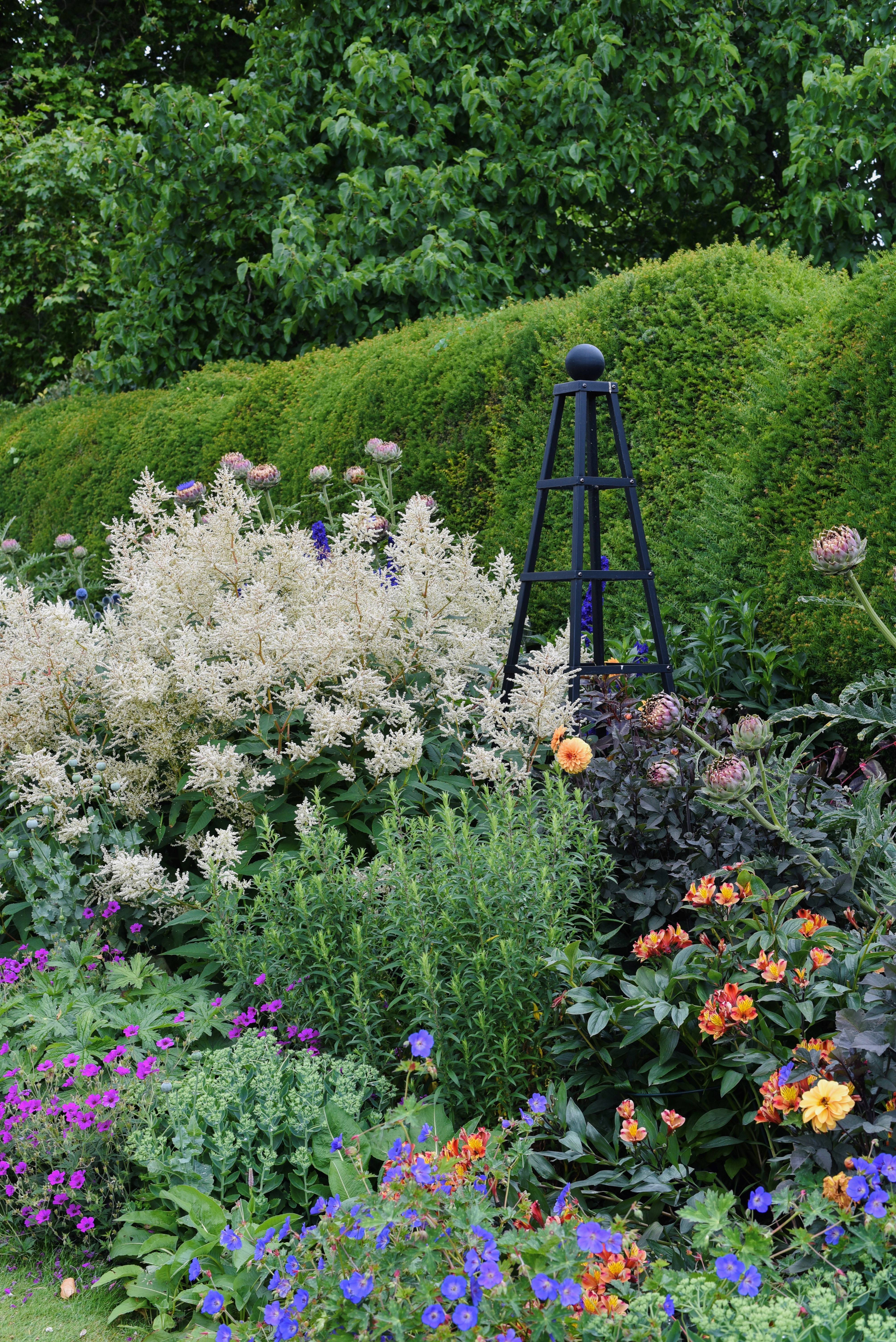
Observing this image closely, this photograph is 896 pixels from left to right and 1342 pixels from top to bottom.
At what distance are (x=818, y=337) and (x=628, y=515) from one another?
109 cm

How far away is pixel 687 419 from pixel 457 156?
5.31 metres

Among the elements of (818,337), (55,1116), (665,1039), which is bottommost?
(55,1116)

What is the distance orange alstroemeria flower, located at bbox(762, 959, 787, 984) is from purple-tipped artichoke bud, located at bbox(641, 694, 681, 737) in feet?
2.09

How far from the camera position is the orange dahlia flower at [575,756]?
102 inches

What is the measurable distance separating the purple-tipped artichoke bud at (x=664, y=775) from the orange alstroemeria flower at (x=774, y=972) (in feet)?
1.97

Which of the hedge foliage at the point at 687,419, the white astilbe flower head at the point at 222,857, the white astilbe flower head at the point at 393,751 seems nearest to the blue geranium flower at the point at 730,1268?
the white astilbe flower head at the point at 222,857

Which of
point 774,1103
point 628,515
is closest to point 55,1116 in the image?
point 774,1103

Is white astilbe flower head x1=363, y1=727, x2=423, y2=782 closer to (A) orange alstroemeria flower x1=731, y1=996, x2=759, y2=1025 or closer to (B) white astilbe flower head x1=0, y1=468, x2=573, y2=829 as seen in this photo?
(B) white astilbe flower head x1=0, y1=468, x2=573, y2=829

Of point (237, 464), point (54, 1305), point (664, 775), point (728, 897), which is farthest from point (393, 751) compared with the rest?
point (237, 464)

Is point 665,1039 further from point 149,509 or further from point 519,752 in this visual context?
point 149,509

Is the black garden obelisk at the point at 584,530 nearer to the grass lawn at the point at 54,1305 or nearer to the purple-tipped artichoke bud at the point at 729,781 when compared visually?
the purple-tipped artichoke bud at the point at 729,781

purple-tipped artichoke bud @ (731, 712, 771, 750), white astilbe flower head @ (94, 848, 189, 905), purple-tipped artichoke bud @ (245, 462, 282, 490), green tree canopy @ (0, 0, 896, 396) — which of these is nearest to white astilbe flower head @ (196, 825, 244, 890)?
white astilbe flower head @ (94, 848, 189, 905)

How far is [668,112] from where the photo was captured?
919cm

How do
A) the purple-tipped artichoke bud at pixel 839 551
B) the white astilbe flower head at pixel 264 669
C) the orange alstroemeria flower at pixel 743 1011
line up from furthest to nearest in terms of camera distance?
1. the white astilbe flower head at pixel 264 669
2. the purple-tipped artichoke bud at pixel 839 551
3. the orange alstroemeria flower at pixel 743 1011
